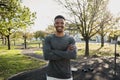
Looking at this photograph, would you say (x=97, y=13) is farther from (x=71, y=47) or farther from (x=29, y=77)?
(x=71, y=47)

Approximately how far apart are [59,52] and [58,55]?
0.12m

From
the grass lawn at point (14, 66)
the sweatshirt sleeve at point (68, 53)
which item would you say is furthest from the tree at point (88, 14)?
the sweatshirt sleeve at point (68, 53)

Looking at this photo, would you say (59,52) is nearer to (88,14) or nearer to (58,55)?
(58,55)

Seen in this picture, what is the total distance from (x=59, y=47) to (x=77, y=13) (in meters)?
30.8

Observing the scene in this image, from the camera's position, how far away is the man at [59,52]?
15.4 feet

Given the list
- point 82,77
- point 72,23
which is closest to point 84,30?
point 72,23

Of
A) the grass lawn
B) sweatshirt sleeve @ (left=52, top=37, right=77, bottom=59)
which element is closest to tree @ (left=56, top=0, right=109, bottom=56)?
the grass lawn

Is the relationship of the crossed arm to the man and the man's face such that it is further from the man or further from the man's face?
the man's face

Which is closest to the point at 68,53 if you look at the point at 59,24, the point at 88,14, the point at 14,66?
the point at 59,24

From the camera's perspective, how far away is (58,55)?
4.69 meters

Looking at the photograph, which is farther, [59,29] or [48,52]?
[48,52]

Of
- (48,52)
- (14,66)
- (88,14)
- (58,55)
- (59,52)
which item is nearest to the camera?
(58,55)

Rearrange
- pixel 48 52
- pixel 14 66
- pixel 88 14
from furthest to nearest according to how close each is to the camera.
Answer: pixel 88 14 < pixel 14 66 < pixel 48 52

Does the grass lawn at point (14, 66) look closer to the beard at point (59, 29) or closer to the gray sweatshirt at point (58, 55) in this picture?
the gray sweatshirt at point (58, 55)
